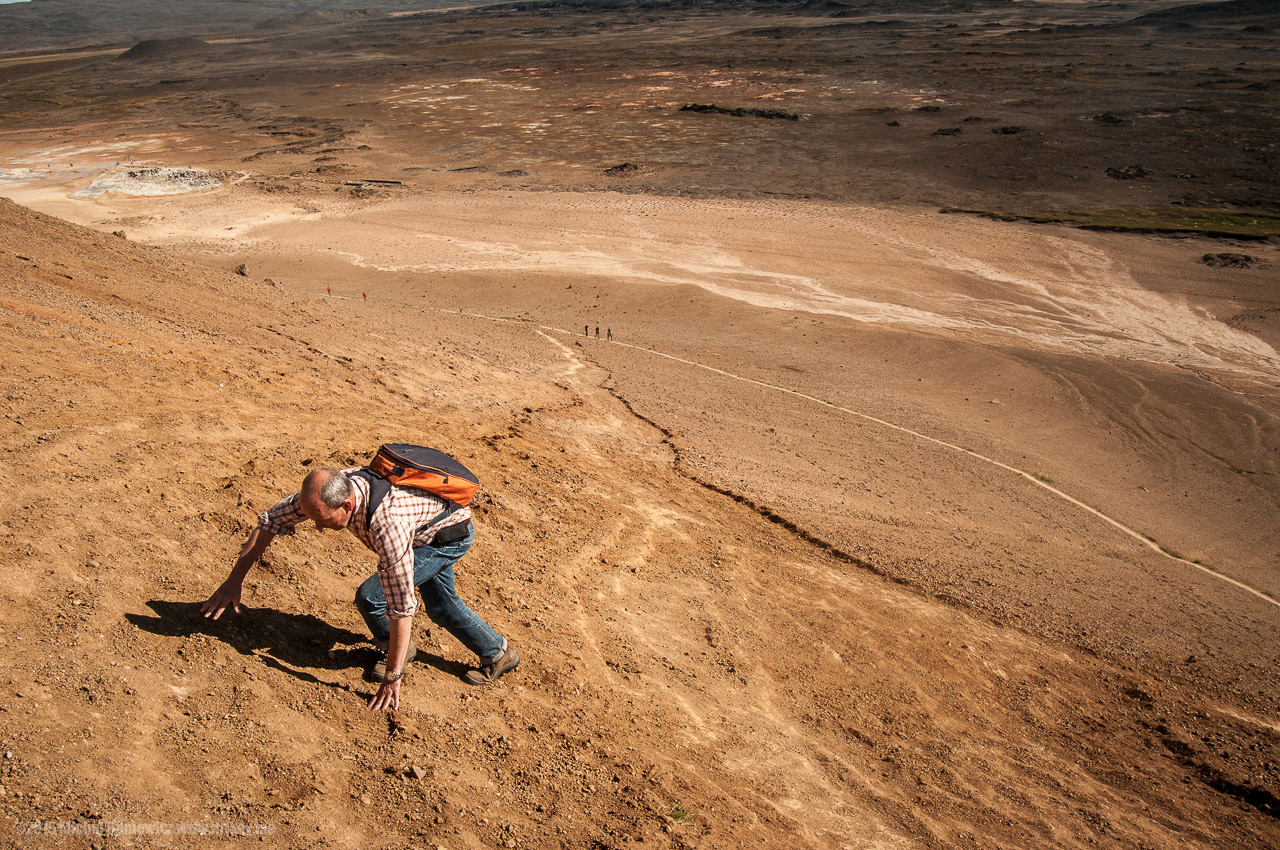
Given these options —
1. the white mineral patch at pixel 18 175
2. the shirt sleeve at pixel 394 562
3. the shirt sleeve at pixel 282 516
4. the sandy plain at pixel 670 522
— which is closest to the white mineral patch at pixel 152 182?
the sandy plain at pixel 670 522

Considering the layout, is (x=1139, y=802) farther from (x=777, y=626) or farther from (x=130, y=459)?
(x=130, y=459)

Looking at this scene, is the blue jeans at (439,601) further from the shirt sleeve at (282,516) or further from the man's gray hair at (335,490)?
the man's gray hair at (335,490)

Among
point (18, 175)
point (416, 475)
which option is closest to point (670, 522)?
point (416, 475)

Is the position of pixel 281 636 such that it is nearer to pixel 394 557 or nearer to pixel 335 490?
pixel 394 557

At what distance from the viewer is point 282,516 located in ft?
12.9

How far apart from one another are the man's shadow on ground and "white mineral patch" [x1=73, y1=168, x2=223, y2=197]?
89.5ft

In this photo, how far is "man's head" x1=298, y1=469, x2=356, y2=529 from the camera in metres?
3.53

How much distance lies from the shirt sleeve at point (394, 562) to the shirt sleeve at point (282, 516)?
53cm

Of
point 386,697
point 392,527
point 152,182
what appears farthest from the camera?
point 152,182

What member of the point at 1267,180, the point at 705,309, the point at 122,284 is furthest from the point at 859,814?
the point at 1267,180

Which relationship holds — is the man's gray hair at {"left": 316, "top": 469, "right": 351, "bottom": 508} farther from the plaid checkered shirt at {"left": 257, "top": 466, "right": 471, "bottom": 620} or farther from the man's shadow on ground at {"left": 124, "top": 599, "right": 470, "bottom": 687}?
the man's shadow on ground at {"left": 124, "top": 599, "right": 470, "bottom": 687}

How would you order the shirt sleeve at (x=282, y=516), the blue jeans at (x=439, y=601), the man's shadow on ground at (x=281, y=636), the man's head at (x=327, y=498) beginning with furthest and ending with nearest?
the man's shadow on ground at (x=281, y=636) < the blue jeans at (x=439, y=601) < the shirt sleeve at (x=282, y=516) < the man's head at (x=327, y=498)

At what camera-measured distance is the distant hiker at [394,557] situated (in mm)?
3629

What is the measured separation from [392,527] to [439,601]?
0.86 m
